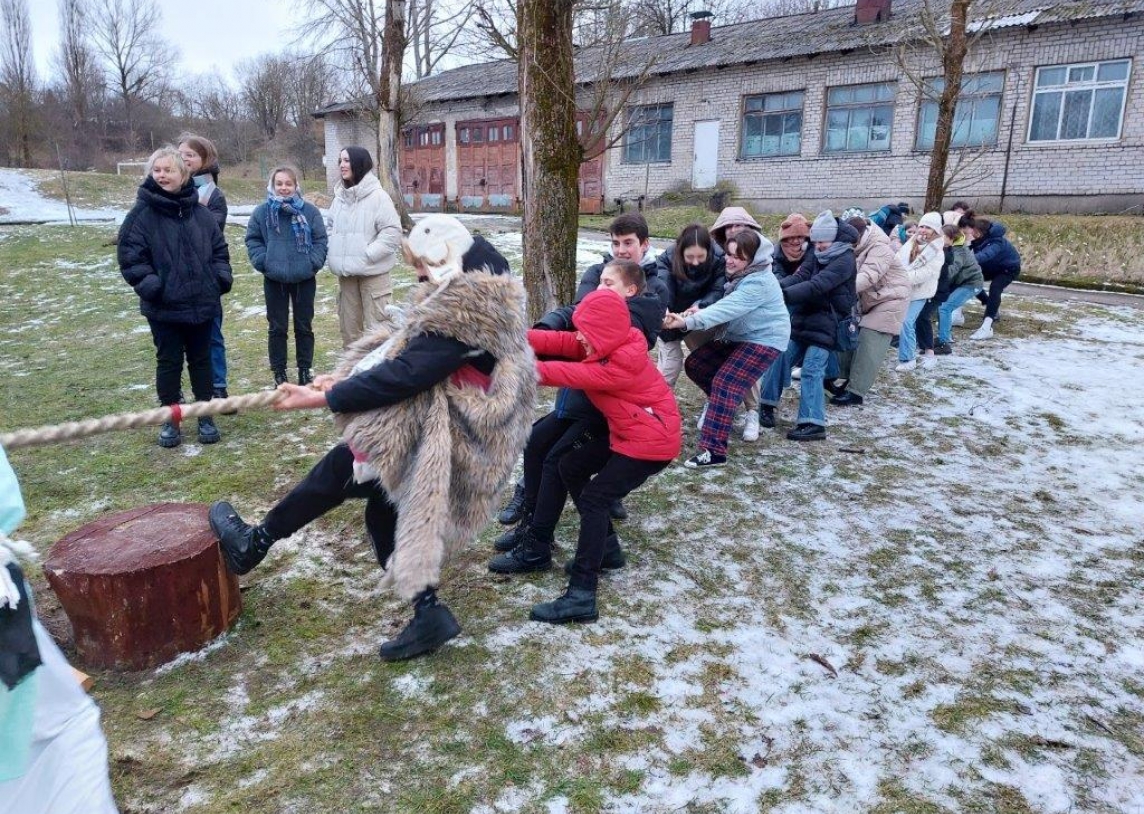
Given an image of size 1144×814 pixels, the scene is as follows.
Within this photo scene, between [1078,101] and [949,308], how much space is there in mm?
13433

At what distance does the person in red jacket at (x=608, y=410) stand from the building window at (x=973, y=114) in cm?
1875

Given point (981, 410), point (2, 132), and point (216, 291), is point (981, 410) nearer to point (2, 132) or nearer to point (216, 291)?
point (216, 291)

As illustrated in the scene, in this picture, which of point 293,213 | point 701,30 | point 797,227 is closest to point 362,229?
point 293,213

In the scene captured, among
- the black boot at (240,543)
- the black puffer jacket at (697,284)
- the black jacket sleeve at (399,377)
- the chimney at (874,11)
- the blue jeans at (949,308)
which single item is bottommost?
the black boot at (240,543)

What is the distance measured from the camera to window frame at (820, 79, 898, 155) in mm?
20297

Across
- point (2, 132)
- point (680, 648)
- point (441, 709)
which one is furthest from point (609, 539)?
point (2, 132)

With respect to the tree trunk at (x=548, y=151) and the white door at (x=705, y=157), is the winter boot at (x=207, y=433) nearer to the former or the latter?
the tree trunk at (x=548, y=151)

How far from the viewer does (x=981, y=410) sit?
21.6 ft

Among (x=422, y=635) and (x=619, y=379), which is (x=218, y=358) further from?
(x=619, y=379)

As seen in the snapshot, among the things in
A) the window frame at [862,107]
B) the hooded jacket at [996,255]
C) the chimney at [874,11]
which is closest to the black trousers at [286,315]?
the hooded jacket at [996,255]

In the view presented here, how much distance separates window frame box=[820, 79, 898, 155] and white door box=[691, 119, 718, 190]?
335 cm

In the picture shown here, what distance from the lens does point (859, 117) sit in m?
21.1

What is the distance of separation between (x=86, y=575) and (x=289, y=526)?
29.4 inches

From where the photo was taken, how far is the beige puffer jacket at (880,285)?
661cm
